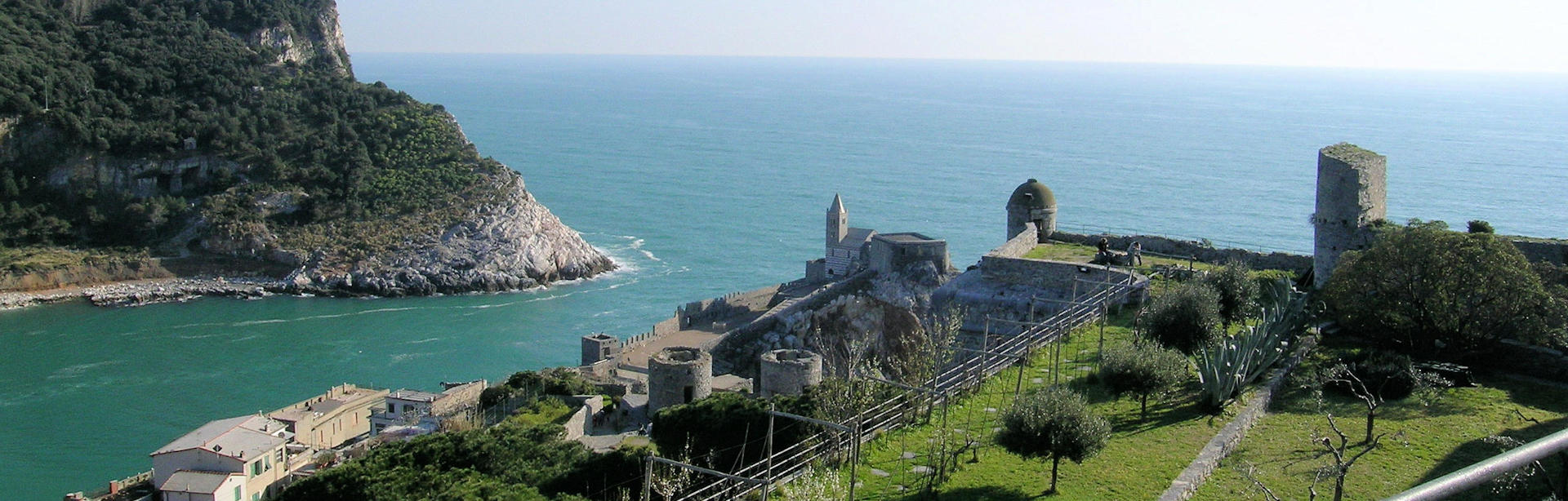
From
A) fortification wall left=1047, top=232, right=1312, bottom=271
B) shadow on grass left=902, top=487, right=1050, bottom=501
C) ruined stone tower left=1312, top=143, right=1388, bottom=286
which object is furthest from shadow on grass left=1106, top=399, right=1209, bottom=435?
fortification wall left=1047, top=232, right=1312, bottom=271

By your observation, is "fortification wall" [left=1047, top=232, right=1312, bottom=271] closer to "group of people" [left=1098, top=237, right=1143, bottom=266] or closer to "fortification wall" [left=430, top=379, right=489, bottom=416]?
"group of people" [left=1098, top=237, right=1143, bottom=266]

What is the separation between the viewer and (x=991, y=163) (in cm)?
9944

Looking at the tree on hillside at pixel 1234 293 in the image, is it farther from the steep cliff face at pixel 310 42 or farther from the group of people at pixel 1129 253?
the steep cliff face at pixel 310 42

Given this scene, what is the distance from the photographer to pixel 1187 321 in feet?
51.0

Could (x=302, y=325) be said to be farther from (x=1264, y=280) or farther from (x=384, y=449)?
(x=1264, y=280)

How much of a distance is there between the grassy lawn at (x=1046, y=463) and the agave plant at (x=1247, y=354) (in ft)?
1.30

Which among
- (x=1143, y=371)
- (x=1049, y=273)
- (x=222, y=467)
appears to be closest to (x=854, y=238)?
(x=222, y=467)

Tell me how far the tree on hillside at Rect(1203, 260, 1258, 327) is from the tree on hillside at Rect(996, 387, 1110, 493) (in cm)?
638

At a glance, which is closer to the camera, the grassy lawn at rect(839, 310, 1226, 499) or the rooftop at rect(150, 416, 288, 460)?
the grassy lawn at rect(839, 310, 1226, 499)

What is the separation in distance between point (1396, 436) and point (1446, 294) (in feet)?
13.0

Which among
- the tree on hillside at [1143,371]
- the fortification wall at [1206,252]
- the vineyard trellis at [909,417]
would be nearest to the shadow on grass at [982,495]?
the vineyard trellis at [909,417]

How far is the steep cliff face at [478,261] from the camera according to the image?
57000 millimetres

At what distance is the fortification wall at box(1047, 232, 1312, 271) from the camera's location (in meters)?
21.9

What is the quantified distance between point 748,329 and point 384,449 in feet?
68.9
